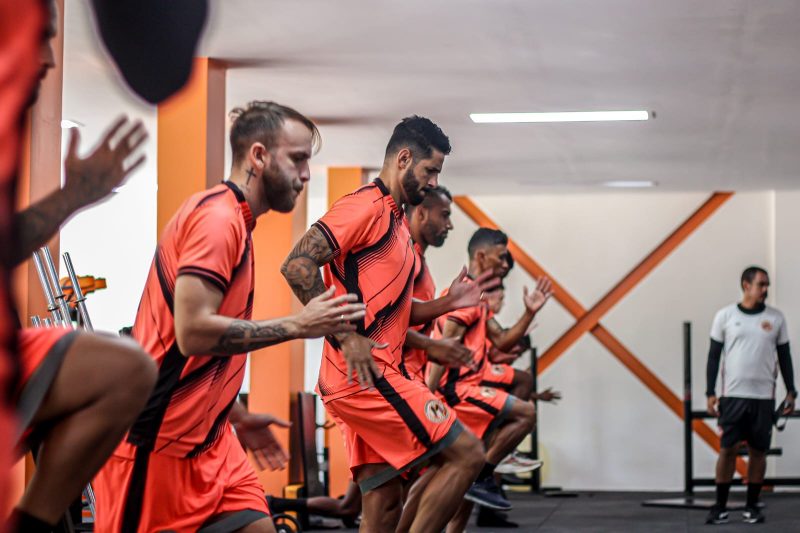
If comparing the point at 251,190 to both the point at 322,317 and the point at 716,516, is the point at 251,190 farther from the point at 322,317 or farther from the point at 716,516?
the point at 716,516

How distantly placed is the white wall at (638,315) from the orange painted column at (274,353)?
10.5 ft

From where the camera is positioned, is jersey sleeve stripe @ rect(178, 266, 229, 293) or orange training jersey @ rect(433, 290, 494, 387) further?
orange training jersey @ rect(433, 290, 494, 387)

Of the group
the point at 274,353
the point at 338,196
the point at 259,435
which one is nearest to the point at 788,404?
the point at 274,353

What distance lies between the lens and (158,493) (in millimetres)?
2574

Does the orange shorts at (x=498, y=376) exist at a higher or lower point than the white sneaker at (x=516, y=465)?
higher

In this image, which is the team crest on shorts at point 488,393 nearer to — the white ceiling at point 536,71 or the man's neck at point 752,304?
the white ceiling at point 536,71

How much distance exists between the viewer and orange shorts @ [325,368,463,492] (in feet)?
12.1

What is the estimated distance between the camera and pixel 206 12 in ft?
2.62

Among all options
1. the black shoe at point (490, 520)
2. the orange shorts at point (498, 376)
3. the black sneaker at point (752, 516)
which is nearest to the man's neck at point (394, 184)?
the orange shorts at point (498, 376)

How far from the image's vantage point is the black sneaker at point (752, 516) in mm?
8297

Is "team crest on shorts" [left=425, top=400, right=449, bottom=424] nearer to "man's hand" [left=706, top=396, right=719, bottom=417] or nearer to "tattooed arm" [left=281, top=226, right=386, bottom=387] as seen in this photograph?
"tattooed arm" [left=281, top=226, right=386, bottom=387]

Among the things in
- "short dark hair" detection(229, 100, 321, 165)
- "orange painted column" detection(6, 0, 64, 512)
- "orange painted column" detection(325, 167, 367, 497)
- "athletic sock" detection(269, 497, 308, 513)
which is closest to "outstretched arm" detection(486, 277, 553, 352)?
"athletic sock" detection(269, 497, 308, 513)

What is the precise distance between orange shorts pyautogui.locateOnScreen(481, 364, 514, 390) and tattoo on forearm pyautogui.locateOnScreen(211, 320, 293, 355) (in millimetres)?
4872

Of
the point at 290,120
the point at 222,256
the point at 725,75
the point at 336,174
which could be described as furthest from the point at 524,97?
the point at 222,256
